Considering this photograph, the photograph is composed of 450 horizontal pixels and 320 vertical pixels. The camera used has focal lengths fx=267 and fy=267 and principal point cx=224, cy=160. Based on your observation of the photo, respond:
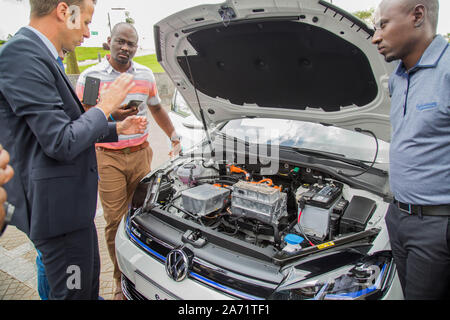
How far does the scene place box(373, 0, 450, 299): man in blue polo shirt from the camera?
47.2 inches

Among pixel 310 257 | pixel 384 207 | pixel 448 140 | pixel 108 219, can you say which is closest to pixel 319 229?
pixel 310 257

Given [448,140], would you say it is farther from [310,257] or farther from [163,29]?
[163,29]

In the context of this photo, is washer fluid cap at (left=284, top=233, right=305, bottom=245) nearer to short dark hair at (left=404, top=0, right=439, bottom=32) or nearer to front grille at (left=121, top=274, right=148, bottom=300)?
front grille at (left=121, top=274, right=148, bottom=300)

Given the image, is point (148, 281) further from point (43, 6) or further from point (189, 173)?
point (43, 6)

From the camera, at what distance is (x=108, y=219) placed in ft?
7.65

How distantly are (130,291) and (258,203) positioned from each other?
1.02 m

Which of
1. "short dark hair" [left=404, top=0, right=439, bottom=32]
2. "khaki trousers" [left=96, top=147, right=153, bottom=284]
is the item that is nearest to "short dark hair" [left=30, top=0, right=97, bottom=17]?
"khaki trousers" [left=96, top=147, right=153, bottom=284]

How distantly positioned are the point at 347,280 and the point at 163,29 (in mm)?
2029

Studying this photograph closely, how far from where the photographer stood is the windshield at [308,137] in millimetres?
2148

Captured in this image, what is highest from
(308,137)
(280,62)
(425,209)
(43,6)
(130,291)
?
(43,6)

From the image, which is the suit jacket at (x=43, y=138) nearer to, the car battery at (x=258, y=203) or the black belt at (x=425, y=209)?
the car battery at (x=258, y=203)

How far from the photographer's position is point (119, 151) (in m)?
2.40

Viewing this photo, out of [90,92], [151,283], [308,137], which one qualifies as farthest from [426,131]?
[90,92]
